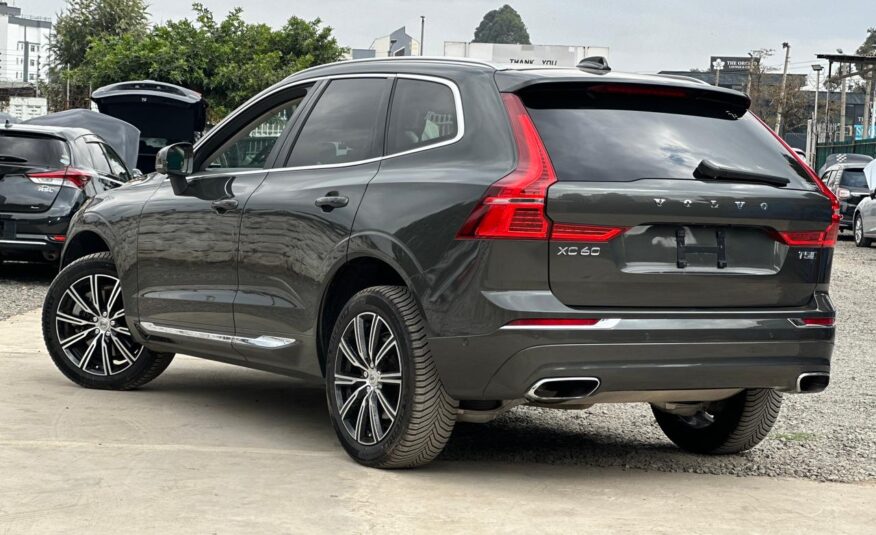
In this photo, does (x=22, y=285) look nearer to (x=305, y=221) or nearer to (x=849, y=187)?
(x=305, y=221)

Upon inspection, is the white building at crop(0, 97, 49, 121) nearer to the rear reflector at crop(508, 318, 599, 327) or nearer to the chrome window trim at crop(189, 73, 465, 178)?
the chrome window trim at crop(189, 73, 465, 178)

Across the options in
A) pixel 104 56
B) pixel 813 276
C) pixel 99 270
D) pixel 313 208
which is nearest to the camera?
pixel 813 276

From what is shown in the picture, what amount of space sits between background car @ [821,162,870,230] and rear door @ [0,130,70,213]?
20.4 m

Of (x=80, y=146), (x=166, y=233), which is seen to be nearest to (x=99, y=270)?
(x=166, y=233)

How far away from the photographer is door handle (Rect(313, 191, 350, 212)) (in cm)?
630

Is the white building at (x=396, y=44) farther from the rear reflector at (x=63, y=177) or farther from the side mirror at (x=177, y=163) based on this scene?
the side mirror at (x=177, y=163)

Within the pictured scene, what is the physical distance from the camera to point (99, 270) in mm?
8125

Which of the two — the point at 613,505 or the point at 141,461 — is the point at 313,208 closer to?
the point at 141,461

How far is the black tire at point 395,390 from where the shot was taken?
5.74m

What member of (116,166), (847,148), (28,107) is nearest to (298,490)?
(116,166)

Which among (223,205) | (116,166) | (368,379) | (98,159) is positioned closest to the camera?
(368,379)

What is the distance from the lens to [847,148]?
165 feet

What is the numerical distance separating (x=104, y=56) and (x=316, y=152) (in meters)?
44.6

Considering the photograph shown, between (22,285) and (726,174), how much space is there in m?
11.0
